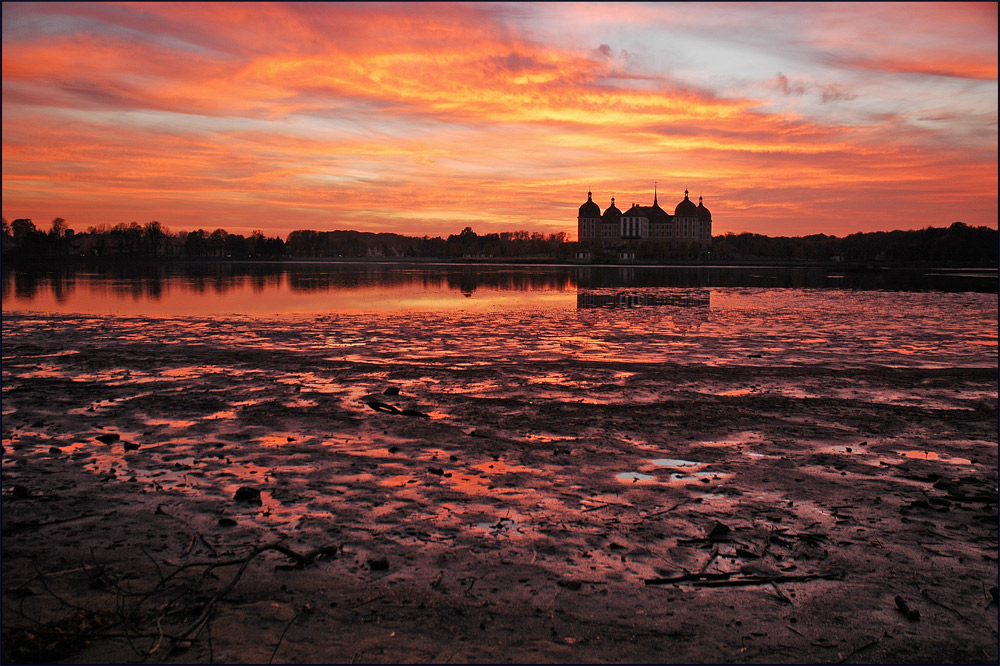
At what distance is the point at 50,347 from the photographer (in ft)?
65.8

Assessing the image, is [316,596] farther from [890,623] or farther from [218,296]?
[218,296]

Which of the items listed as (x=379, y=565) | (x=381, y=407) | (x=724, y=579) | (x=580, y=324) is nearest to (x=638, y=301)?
(x=580, y=324)

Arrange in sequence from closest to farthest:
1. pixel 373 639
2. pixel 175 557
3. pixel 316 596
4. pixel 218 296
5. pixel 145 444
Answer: pixel 373 639 → pixel 316 596 → pixel 175 557 → pixel 145 444 → pixel 218 296

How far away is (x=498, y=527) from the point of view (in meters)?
7.27

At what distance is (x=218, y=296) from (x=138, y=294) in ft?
17.8

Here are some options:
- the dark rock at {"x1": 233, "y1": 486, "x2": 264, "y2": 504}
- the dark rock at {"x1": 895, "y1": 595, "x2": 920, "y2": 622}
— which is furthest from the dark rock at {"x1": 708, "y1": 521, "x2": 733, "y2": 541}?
the dark rock at {"x1": 233, "y1": 486, "x2": 264, "y2": 504}

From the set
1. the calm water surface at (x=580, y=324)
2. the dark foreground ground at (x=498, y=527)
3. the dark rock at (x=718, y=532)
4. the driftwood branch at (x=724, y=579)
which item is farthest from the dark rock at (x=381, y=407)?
the driftwood branch at (x=724, y=579)

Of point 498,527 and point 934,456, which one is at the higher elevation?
point 934,456

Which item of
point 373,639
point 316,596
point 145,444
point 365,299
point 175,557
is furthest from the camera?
point 365,299

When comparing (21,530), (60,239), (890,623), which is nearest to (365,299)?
(21,530)

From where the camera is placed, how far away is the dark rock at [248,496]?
7930 mm

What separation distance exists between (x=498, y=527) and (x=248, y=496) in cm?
294

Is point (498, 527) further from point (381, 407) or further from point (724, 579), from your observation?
point (381, 407)

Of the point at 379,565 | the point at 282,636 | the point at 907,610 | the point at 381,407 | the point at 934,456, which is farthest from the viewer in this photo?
the point at 381,407
